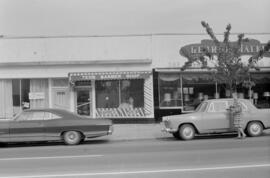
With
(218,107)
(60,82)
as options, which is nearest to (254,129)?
(218,107)

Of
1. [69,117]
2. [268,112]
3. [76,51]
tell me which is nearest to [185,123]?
[268,112]

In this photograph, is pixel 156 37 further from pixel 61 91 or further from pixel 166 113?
pixel 61 91

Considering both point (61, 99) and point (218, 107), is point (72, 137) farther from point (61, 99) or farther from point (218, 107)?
point (61, 99)

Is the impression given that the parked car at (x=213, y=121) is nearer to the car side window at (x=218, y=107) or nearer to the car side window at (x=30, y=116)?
the car side window at (x=218, y=107)

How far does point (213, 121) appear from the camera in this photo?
15719 millimetres

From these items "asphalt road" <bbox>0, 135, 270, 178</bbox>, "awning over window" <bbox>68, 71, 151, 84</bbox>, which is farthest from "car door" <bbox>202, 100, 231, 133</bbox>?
"awning over window" <bbox>68, 71, 151, 84</bbox>

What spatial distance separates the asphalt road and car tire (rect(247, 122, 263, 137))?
3046 mm

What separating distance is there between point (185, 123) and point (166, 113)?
6.47m

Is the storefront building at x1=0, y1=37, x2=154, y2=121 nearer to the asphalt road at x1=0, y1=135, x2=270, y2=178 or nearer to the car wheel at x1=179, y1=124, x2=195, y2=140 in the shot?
the car wheel at x1=179, y1=124, x2=195, y2=140

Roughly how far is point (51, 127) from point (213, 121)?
599 cm

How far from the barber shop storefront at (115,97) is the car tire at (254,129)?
22.7ft

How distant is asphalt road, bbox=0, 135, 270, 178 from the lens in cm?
838

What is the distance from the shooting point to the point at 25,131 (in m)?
14.8

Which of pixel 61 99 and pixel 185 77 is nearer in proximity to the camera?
pixel 185 77
